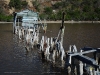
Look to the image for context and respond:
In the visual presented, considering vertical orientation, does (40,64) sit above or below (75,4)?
below

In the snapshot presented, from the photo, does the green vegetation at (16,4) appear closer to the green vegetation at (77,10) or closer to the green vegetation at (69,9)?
the green vegetation at (69,9)

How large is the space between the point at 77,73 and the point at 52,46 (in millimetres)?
13730

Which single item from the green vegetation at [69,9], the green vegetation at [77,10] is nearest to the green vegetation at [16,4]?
the green vegetation at [69,9]

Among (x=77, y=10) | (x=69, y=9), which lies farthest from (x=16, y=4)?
(x=77, y=10)

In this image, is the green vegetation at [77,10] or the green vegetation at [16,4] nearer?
the green vegetation at [77,10]

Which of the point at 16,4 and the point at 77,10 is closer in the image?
the point at 16,4

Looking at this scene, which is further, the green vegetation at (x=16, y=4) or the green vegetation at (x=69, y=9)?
the green vegetation at (x=16, y=4)

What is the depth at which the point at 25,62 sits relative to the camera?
3859 centimetres

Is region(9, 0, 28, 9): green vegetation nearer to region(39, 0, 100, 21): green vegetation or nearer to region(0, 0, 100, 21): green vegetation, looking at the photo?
region(0, 0, 100, 21): green vegetation

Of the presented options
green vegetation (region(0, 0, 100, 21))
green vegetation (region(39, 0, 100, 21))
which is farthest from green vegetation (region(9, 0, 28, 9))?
green vegetation (region(39, 0, 100, 21))

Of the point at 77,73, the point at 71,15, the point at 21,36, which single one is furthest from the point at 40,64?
the point at 71,15

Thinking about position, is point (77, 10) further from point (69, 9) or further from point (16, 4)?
point (16, 4)

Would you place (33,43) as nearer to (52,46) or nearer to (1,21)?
(52,46)

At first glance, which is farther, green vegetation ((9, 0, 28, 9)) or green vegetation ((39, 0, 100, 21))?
green vegetation ((9, 0, 28, 9))
